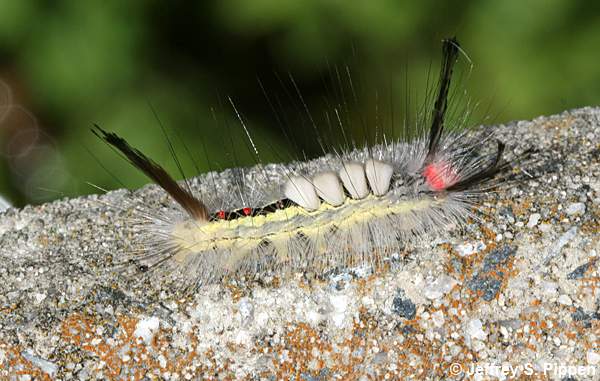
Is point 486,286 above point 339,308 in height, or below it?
above

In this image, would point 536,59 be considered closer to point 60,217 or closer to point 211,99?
point 211,99

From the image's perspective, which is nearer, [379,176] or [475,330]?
[475,330]

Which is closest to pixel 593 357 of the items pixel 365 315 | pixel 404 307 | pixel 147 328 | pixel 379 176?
pixel 404 307

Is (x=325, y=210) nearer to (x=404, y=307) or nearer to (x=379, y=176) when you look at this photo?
(x=379, y=176)

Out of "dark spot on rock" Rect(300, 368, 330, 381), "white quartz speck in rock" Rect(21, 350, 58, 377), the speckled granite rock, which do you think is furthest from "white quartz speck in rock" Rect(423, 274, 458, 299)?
"white quartz speck in rock" Rect(21, 350, 58, 377)

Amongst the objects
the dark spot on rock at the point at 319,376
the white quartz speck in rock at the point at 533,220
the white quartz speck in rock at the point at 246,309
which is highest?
the white quartz speck in rock at the point at 533,220

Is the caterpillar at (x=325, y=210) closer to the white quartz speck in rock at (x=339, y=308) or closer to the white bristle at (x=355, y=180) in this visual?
the white bristle at (x=355, y=180)

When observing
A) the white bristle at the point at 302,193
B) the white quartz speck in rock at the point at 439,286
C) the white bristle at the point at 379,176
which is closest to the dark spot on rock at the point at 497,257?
the white quartz speck in rock at the point at 439,286
